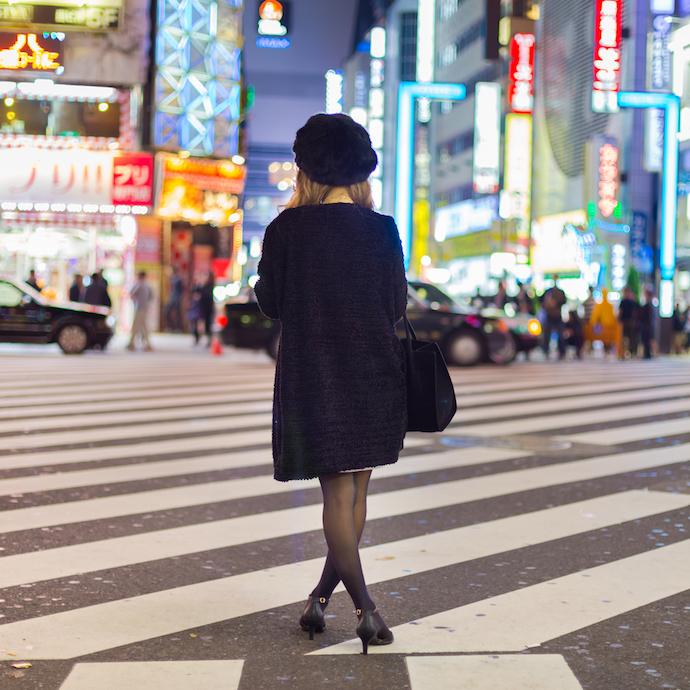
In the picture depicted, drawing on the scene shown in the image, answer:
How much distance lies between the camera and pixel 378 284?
343cm

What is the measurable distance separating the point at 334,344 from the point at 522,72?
3667cm

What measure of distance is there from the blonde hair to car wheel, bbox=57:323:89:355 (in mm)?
16560

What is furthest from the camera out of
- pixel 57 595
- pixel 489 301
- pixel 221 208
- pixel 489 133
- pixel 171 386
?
pixel 489 133

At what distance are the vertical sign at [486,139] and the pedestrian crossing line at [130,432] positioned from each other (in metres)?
39.8

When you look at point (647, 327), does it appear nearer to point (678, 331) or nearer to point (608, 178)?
point (678, 331)

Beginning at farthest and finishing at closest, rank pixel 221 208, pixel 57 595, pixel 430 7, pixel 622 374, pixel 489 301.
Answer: pixel 430 7
pixel 221 208
pixel 489 301
pixel 622 374
pixel 57 595

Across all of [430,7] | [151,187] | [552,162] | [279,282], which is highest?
[430,7]

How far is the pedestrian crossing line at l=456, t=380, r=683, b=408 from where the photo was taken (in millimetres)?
12039

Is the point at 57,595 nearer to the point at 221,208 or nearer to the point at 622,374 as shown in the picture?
the point at 622,374

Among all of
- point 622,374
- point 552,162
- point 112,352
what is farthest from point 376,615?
point 552,162


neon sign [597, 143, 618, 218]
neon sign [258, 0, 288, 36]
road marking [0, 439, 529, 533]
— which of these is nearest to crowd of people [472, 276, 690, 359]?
neon sign [258, 0, 288, 36]

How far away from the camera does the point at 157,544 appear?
4879 mm

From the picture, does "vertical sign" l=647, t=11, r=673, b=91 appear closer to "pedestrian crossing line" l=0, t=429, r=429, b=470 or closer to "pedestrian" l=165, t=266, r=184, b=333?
"pedestrian" l=165, t=266, r=184, b=333

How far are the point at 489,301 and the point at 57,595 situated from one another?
22.8m
